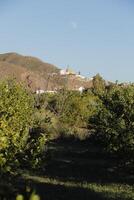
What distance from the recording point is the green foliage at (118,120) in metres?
21.0

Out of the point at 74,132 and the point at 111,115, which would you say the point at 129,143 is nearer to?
the point at 111,115

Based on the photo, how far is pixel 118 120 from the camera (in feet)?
70.6

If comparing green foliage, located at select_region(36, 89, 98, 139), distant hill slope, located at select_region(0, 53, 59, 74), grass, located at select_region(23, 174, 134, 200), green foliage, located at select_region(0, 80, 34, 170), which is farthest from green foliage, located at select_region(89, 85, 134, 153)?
distant hill slope, located at select_region(0, 53, 59, 74)

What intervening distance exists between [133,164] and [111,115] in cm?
243

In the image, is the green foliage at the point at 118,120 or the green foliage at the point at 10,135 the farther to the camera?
the green foliage at the point at 118,120

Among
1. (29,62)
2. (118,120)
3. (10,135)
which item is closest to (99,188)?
(118,120)

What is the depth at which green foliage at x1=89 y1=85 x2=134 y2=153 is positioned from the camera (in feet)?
69.0

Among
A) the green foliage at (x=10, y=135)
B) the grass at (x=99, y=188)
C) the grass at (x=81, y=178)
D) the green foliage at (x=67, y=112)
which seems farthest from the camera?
the green foliage at (x=67, y=112)

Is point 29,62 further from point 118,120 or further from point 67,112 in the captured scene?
point 118,120

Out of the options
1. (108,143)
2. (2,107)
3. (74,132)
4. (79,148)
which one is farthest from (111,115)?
(74,132)

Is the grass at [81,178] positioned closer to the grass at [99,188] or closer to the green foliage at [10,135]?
the grass at [99,188]

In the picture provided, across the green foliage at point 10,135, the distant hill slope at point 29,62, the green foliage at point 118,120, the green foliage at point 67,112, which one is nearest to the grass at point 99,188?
the green foliage at point 118,120

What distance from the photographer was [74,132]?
3719cm

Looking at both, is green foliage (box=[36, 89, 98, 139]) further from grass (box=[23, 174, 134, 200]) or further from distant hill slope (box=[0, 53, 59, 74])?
distant hill slope (box=[0, 53, 59, 74])
